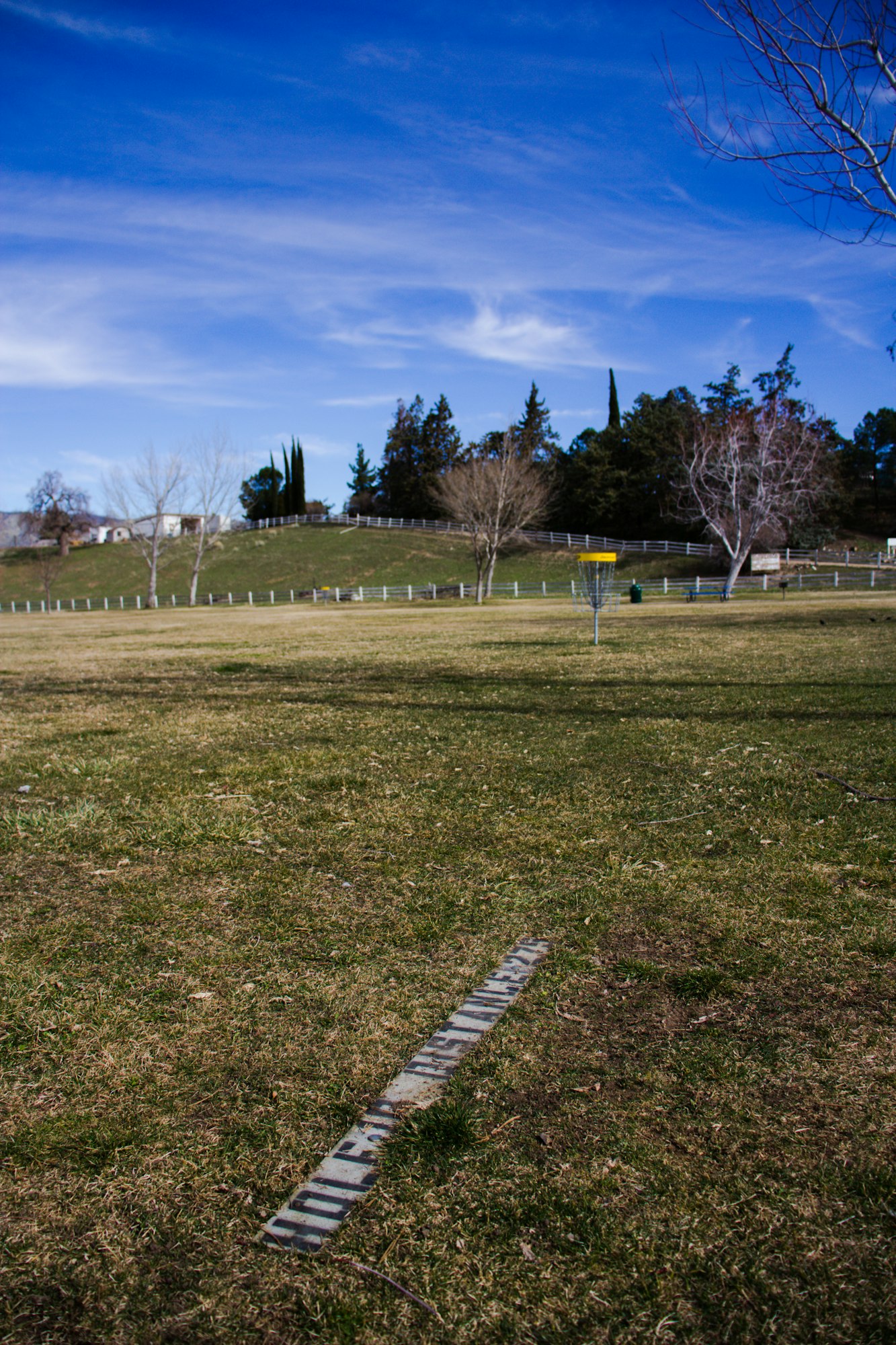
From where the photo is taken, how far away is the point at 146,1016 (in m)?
2.86

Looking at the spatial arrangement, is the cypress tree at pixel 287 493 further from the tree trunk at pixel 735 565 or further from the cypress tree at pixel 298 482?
the tree trunk at pixel 735 565

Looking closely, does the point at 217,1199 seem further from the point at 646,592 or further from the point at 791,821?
the point at 646,592

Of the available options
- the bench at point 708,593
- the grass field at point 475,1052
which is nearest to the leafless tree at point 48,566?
the bench at point 708,593

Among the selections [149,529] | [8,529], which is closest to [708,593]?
[149,529]

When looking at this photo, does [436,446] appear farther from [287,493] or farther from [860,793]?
[860,793]

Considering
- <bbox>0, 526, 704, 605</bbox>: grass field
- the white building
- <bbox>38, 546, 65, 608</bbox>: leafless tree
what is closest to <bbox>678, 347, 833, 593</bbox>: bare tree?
<bbox>0, 526, 704, 605</bbox>: grass field

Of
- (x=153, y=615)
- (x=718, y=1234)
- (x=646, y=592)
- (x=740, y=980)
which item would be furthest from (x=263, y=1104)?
(x=646, y=592)

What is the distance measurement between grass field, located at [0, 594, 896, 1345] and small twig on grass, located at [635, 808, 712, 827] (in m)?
0.06

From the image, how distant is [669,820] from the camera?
5.01 m

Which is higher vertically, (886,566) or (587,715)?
(886,566)

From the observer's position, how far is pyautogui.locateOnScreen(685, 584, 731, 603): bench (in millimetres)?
39719

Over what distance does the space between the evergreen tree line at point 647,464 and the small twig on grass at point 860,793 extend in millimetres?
58481

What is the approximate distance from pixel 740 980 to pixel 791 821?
2.13 metres

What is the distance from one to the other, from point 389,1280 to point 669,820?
3576 millimetres
